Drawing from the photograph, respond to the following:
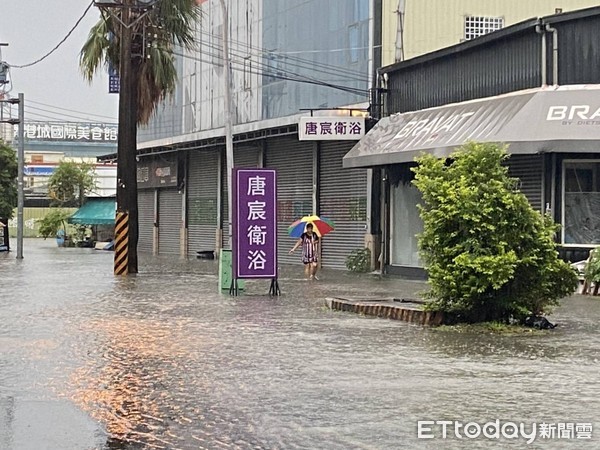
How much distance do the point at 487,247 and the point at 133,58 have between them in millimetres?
18821

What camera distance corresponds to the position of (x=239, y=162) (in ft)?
129

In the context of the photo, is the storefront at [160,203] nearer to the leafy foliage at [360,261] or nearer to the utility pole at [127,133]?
the utility pole at [127,133]

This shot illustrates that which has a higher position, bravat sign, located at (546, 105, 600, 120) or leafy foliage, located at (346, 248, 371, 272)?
bravat sign, located at (546, 105, 600, 120)

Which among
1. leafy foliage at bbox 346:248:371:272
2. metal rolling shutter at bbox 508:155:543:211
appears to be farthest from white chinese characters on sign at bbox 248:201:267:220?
leafy foliage at bbox 346:248:371:272

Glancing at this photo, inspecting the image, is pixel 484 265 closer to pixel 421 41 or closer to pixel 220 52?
pixel 421 41

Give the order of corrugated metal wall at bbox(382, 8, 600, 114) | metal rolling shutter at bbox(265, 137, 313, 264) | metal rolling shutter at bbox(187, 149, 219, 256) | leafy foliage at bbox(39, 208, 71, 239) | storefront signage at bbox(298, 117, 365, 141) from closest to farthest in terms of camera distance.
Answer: corrugated metal wall at bbox(382, 8, 600, 114), storefront signage at bbox(298, 117, 365, 141), metal rolling shutter at bbox(265, 137, 313, 264), metal rolling shutter at bbox(187, 149, 219, 256), leafy foliage at bbox(39, 208, 71, 239)

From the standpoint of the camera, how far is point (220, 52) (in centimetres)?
4075

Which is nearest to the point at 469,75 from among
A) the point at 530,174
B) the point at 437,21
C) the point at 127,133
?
the point at 530,174

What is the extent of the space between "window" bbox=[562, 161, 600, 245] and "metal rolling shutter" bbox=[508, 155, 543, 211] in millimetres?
552

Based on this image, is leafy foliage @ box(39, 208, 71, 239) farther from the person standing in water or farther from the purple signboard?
the purple signboard

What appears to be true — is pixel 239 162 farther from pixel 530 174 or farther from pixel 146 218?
pixel 530 174

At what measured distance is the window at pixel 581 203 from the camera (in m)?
22.5

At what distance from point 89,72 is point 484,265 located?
65.4ft

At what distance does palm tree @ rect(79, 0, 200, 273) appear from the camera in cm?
2959
